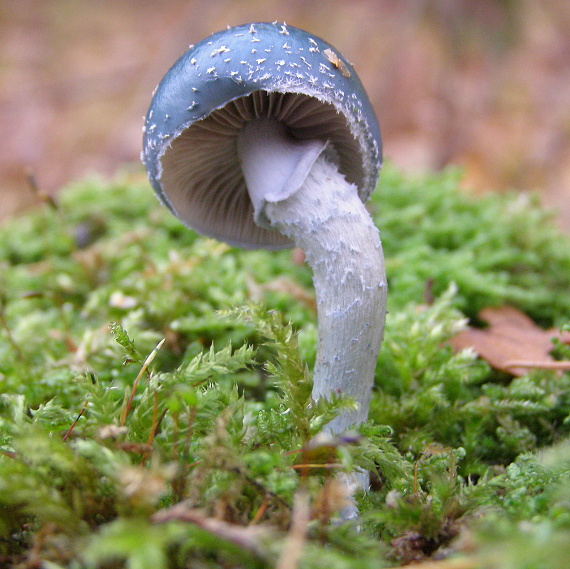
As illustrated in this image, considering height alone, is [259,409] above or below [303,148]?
below

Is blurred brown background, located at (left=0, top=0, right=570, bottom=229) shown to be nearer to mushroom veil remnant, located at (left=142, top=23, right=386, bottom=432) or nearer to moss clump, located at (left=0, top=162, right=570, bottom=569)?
moss clump, located at (left=0, top=162, right=570, bottom=569)

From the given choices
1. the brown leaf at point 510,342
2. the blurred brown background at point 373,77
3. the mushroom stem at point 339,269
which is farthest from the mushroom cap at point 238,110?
the blurred brown background at point 373,77

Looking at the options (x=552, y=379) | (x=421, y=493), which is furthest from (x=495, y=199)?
(x=421, y=493)

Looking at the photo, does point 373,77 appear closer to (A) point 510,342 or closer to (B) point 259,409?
(A) point 510,342

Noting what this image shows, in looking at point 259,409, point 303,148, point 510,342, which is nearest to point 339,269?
point 303,148

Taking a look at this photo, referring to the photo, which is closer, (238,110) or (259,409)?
(238,110)

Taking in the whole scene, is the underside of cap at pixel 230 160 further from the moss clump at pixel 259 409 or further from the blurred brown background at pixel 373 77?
the blurred brown background at pixel 373 77
